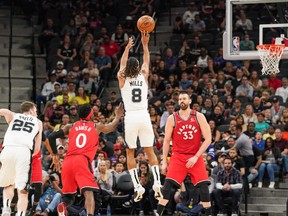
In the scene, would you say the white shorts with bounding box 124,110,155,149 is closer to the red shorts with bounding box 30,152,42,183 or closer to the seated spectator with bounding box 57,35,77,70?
the red shorts with bounding box 30,152,42,183

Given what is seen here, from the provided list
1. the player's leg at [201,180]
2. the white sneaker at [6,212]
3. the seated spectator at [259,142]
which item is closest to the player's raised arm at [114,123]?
the player's leg at [201,180]

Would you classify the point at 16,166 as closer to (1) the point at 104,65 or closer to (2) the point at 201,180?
(2) the point at 201,180

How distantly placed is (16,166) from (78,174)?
1257 mm

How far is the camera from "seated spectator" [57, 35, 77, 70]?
89.7 feet

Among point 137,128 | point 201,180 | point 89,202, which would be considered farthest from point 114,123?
point 201,180

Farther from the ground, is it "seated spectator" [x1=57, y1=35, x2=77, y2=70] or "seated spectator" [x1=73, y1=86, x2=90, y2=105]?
"seated spectator" [x1=57, y1=35, x2=77, y2=70]

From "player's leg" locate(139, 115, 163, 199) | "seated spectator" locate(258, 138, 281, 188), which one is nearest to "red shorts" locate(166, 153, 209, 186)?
"player's leg" locate(139, 115, 163, 199)

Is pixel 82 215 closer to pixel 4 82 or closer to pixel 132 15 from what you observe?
pixel 4 82

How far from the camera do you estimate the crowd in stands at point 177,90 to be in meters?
21.1

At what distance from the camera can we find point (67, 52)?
27469 millimetres

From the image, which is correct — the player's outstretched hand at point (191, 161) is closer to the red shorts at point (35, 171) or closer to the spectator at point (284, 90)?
the red shorts at point (35, 171)

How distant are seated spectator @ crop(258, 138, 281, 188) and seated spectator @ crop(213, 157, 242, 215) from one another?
136 cm

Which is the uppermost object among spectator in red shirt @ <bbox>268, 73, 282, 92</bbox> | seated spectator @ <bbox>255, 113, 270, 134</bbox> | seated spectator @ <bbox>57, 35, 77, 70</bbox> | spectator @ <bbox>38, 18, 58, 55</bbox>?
spectator @ <bbox>38, 18, 58, 55</bbox>

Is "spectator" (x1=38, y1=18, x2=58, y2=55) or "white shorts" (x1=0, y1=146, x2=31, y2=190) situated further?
"spectator" (x1=38, y1=18, x2=58, y2=55)
